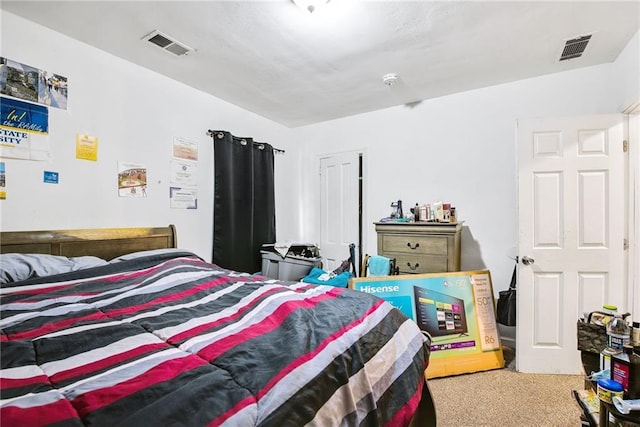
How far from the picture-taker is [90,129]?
2285 mm

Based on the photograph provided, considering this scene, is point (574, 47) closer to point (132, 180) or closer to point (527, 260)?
point (527, 260)

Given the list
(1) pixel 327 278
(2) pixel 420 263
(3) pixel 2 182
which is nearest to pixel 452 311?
(2) pixel 420 263

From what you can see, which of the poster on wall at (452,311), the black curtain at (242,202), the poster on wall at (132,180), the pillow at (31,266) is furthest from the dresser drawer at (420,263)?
the pillow at (31,266)

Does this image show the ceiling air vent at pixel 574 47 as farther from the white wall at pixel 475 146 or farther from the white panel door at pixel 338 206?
the white panel door at pixel 338 206

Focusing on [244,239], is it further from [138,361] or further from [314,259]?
[138,361]

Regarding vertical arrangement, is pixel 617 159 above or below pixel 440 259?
above

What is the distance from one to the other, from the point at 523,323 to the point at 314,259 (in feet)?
6.65

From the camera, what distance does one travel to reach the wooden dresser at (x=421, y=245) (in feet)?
8.93

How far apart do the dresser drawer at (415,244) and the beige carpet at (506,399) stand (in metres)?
1.02

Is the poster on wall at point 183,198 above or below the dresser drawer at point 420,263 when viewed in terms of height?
above

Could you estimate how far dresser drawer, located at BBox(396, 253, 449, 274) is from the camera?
2.75m

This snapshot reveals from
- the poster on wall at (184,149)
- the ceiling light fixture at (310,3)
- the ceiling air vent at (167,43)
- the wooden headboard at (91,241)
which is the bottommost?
the wooden headboard at (91,241)

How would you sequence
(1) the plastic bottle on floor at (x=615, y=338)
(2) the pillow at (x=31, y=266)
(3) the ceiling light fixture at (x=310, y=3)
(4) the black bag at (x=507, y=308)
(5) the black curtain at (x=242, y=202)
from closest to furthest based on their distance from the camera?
(1) the plastic bottle on floor at (x=615, y=338)
(2) the pillow at (x=31, y=266)
(3) the ceiling light fixture at (x=310, y=3)
(4) the black bag at (x=507, y=308)
(5) the black curtain at (x=242, y=202)

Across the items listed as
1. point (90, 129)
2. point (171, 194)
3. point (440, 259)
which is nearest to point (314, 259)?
point (440, 259)
